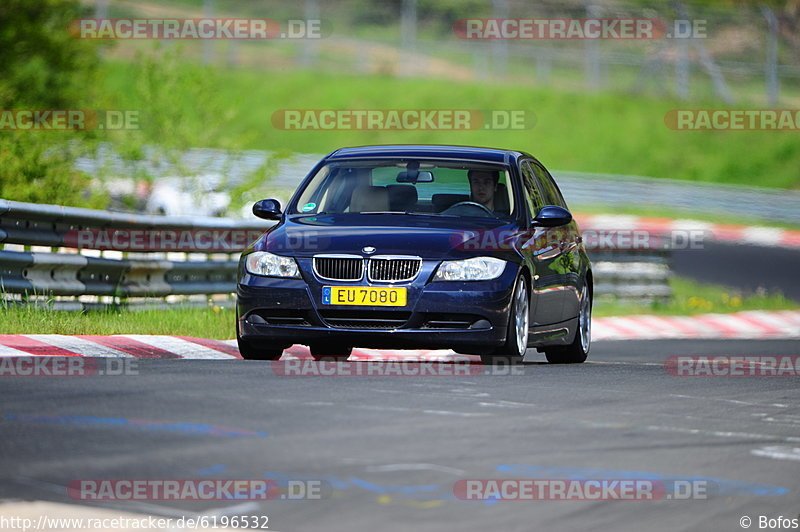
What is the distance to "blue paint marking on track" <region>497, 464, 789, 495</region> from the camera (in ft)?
20.4

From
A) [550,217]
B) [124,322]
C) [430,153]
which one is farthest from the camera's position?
[124,322]

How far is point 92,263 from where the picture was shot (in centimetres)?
1309

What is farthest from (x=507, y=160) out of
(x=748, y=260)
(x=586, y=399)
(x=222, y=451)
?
(x=748, y=260)

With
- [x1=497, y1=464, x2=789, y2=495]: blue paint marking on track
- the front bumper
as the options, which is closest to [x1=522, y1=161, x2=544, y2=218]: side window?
the front bumper

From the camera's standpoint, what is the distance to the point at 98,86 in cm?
3822

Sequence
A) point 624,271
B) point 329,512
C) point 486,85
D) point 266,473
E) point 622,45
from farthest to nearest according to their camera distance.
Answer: point 622,45 < point 486,85 < point 624,271 < point 266,473 < point 329,512

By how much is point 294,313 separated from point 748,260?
72.5 feet

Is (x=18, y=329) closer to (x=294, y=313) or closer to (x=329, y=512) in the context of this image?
(x=294, y=313)

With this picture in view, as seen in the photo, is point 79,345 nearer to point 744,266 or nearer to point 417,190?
point 417,190

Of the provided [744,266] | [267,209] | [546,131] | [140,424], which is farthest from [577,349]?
[546,131]

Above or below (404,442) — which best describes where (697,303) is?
below

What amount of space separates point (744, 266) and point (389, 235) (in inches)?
813

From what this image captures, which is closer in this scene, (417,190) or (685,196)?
(417,190)

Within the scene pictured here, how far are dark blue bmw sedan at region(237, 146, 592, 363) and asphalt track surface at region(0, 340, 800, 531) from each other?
62cm
